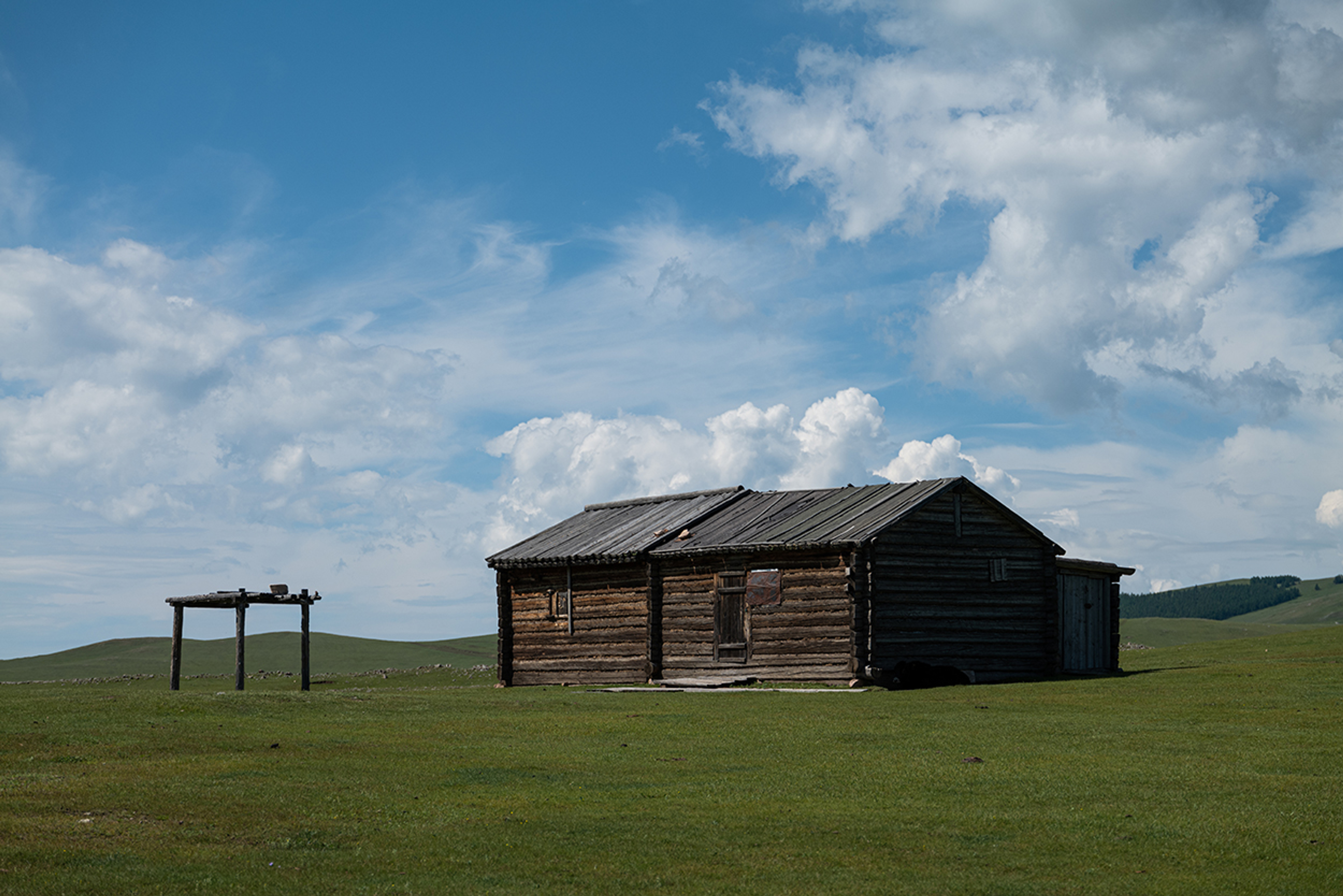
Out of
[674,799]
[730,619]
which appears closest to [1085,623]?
[730,619]

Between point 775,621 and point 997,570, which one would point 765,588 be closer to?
point 775,621

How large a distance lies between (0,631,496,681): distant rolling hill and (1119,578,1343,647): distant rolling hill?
3960 centimetres

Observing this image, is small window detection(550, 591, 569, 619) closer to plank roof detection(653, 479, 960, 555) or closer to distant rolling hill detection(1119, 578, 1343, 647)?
plank roof detection(653, 479, 960, 555)

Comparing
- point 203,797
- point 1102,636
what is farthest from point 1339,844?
point 1102,636

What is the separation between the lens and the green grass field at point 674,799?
8.94 m

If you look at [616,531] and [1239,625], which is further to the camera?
[1239,625]

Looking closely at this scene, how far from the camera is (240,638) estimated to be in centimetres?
3500

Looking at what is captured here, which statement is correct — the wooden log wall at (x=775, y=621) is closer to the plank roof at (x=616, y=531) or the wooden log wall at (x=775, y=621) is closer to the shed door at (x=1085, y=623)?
the plank roof at (x=616, y=531)

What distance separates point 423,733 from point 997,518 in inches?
771

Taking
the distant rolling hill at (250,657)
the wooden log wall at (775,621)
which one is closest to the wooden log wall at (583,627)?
the wooden log wall at (775,621)

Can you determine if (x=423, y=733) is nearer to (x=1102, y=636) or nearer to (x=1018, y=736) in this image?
(x=1018, y=736)

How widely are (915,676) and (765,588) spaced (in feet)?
15.0

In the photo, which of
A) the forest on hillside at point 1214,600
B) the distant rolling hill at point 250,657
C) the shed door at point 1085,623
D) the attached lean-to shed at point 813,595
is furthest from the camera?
the forest on hillside at point 1214,600

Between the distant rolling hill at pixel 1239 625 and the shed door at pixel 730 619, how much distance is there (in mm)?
32997
